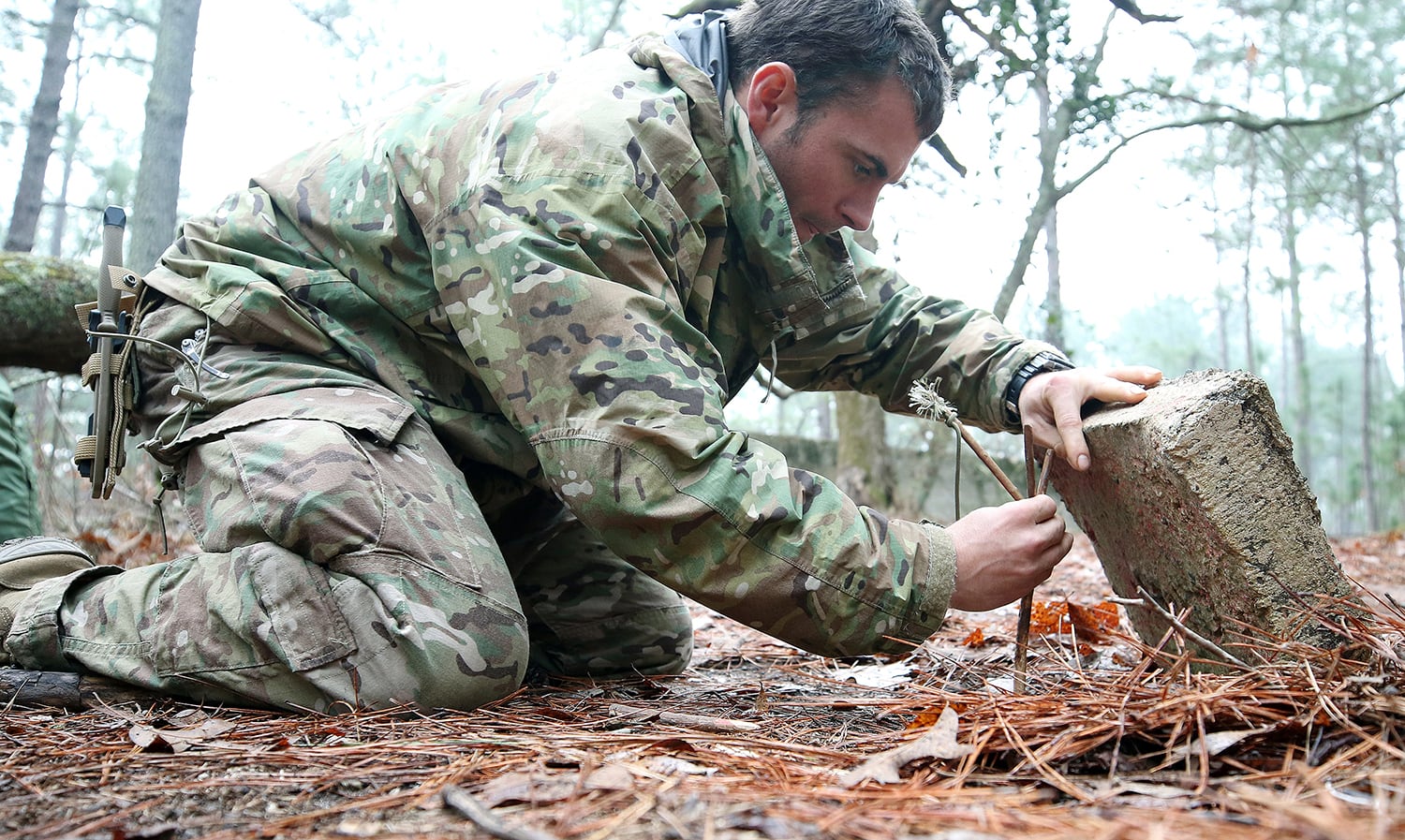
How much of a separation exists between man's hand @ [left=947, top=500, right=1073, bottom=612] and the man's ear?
3.17 ft

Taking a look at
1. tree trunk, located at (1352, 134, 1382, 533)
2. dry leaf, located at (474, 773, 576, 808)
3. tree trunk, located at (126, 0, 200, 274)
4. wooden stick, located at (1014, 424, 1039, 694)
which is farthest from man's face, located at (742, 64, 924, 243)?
tree trunk, located at (1352, 134, 1382, 533)

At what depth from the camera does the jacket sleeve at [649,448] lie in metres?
1.61

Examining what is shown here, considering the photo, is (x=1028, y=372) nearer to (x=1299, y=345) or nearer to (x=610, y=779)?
(x=610, y=779)

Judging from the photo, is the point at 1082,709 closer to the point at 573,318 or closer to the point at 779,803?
the point at 779,803

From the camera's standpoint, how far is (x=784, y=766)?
4.15 feet

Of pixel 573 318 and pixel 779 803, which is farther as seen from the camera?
pixel 573 318

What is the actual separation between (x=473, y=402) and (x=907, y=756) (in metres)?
1.31

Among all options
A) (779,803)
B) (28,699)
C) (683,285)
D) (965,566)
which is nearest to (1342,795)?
(779,803)

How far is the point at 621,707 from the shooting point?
183cm

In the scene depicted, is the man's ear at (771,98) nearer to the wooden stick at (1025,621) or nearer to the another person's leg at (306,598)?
the wooden stick at (1025,621)

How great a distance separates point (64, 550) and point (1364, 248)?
821 inches

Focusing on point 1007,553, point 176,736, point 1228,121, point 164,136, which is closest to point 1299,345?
point 1228,121

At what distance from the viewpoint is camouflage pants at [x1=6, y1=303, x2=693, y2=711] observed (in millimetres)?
1721

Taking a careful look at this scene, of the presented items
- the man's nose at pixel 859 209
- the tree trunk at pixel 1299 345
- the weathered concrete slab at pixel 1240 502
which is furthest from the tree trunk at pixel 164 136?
the tree trunk at pixel 1299 345
